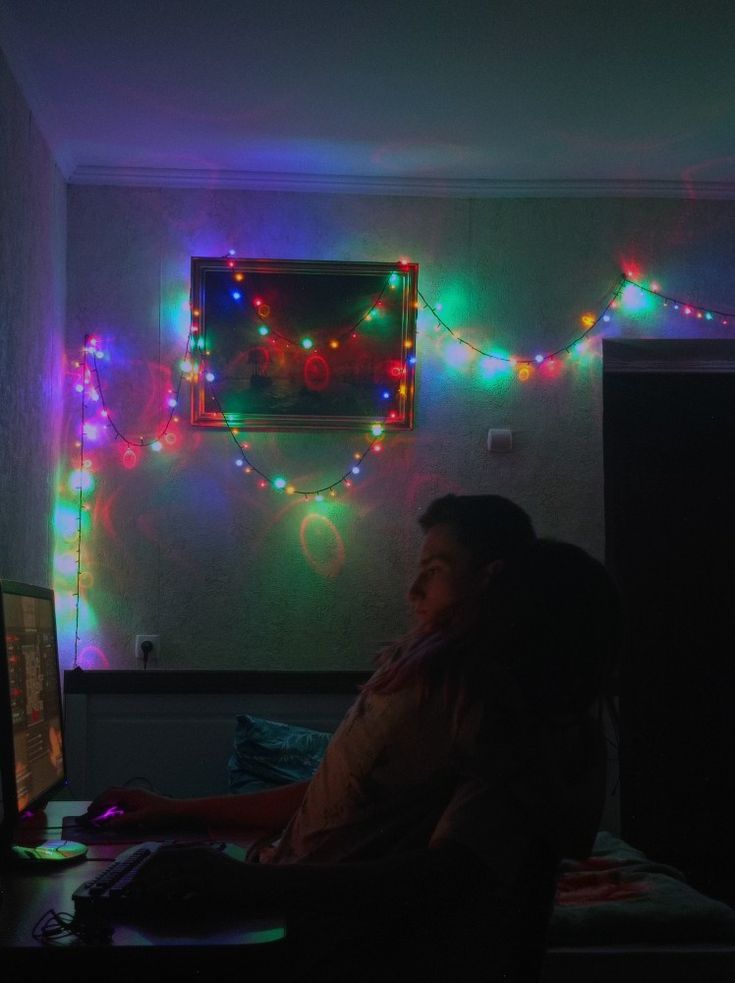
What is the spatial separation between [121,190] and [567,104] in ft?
5.80

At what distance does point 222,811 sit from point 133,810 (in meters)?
0.20

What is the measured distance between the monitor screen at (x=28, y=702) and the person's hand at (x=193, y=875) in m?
0.54

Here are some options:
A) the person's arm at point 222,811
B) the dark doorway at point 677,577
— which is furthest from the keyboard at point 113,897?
the dark doorway at point 677,577

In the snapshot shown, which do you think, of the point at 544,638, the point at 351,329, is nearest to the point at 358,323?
the point at 351,329

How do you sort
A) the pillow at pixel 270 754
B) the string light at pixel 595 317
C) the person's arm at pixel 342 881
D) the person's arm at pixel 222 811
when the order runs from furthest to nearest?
the string light at pixel 595 317
the pillow at pixel 270 754
the person's arm at pixel 222 811
the person's arm at pixel 342 881

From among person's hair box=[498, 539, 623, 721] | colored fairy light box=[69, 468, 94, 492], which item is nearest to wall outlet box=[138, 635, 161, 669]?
colored fairy light box=[69, 468, 94, 492]

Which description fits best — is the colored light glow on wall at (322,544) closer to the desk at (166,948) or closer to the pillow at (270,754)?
the pillow at (270,754)

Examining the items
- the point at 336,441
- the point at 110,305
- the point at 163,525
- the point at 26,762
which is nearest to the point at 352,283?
the point at 336,441

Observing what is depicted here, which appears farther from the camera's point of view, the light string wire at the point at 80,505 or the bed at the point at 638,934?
the light string wire at the point at 80,505

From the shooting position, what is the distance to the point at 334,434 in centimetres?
408

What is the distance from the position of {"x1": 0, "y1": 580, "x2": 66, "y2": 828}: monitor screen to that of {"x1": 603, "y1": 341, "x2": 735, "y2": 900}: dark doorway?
264cm

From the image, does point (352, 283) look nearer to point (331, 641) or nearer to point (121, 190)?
point (121, 190)

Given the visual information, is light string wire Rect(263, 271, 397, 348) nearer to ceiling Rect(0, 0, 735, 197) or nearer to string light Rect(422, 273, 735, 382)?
string light Rect(422, 273, 735, 382)

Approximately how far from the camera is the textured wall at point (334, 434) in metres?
4.01
